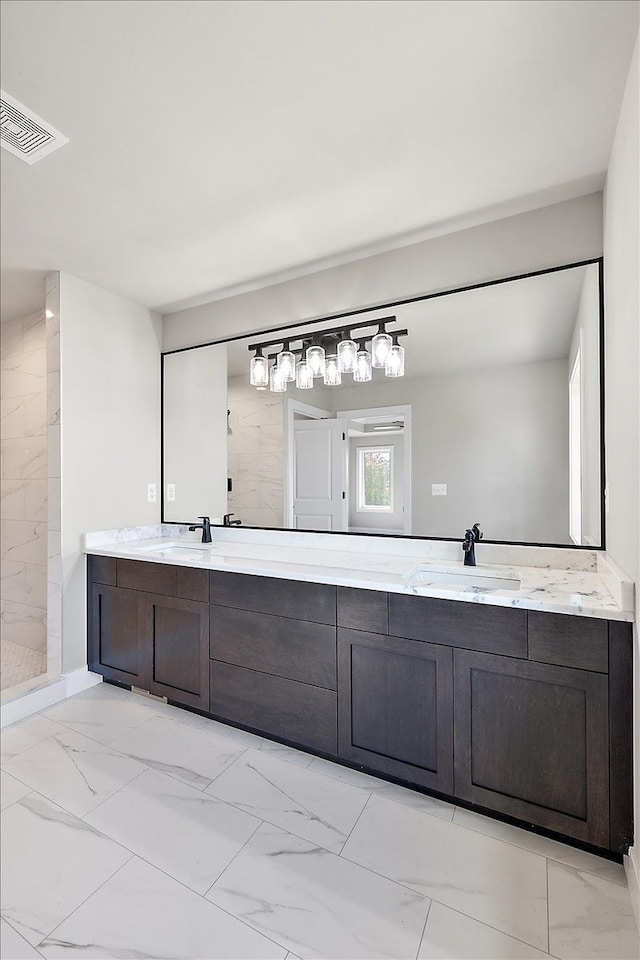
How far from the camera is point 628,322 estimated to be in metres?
1.36

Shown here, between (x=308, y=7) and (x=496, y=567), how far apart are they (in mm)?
1959

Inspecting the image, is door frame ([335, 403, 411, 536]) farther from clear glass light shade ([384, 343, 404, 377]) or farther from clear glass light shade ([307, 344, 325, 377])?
clear glass light shade ([307, 344, 325, 377])

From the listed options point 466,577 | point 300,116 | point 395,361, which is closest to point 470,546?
point 466,577

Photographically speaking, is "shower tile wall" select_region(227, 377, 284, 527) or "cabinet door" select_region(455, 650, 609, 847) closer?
"cabinet door" select_region(455, 650, 609, 847)

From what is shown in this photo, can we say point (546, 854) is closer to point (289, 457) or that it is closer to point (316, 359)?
point (289, 457)

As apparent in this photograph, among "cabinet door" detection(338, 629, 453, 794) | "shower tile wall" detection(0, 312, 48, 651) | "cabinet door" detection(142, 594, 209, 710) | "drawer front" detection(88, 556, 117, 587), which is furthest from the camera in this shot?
"shower tile wall" detection(0, 312, 48, 651)

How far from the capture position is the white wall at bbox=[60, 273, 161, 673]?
262 centimetres

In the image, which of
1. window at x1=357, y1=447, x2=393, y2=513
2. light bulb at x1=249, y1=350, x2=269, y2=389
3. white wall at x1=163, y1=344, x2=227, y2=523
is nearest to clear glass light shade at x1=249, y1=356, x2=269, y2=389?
light bulb at x1=249, y1=350, x2=269, y2=389

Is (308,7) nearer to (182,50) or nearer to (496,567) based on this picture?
(182,50)

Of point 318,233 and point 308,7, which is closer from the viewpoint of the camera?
point 308,7

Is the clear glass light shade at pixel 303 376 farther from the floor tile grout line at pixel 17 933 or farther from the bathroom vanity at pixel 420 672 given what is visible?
the floor tile grout line at pixel 17 933

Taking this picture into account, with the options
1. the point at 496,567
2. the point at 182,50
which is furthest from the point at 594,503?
the point at 182,50

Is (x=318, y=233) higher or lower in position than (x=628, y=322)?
higher

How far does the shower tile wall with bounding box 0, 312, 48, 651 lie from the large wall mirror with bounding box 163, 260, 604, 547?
54.1 inches
